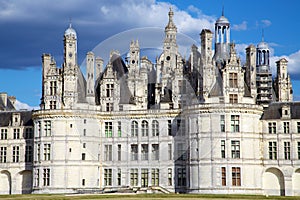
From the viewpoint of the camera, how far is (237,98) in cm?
7094

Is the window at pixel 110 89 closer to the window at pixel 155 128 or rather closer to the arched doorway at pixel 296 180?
the window at pixel 155 128

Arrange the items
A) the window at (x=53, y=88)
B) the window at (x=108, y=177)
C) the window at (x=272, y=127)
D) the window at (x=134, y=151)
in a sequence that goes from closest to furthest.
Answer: the window at (x=272, y=127)
the window at (x=53, y=88)
the window at (x=134, y=151)
the window at (x=108, y=177)

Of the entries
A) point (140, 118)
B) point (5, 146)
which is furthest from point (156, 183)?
point (5, 146)

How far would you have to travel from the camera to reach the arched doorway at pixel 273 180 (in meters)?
72.5

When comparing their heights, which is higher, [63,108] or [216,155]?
[63,108]

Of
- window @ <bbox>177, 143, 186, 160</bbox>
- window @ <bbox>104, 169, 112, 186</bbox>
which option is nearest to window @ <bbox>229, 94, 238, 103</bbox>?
window @ <bbox>177, 143, 186, 160</bbox>

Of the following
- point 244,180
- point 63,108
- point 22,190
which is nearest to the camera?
point 244,180

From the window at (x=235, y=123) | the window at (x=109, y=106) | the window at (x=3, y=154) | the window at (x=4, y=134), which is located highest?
the window at (x=109, y=106)

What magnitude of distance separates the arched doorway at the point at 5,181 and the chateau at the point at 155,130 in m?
0.11

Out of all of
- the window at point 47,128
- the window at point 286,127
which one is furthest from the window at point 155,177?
the window at point 286,127

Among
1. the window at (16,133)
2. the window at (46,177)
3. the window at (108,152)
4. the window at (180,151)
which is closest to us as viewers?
the window at (180,151)

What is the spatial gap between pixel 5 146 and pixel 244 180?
27.9 meters

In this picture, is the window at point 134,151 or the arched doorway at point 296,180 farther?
the window at point 134,151

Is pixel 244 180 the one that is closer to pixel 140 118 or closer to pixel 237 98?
pixel 237 98
